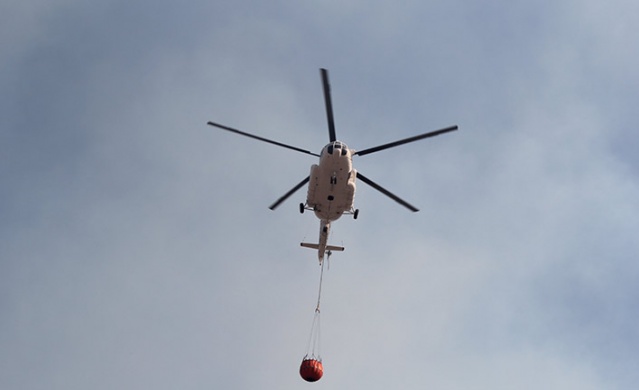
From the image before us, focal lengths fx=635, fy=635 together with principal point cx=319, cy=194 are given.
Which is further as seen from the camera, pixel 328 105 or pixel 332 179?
pixel 332 179

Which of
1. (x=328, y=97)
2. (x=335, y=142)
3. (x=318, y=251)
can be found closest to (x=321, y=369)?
(x=318, y=251)

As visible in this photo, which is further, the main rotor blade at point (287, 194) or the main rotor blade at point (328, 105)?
the main rotor blade at point (287, 194)

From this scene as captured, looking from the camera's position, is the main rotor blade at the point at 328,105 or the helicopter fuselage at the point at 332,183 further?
the helicopter fuselage at the point at 332,183

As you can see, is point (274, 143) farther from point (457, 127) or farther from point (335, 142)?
point (457, 127)

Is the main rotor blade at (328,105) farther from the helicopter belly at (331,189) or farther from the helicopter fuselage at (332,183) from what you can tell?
the helicopter belly at (331,189)

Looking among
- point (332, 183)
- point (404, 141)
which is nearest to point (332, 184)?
point (332, 183)

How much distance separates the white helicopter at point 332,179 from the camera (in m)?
36.0

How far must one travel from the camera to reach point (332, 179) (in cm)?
3684

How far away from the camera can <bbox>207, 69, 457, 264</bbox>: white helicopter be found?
36.0 meters

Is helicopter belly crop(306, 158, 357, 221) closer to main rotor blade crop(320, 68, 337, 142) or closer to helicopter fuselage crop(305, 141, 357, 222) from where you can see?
helicopter fuselage crop(305, 141, 357, 222)

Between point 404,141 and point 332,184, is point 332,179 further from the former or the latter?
point 404,141

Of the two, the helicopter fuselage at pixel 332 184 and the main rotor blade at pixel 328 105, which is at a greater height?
the main rotor blade at pixel 328 105

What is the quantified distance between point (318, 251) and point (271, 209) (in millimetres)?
6676

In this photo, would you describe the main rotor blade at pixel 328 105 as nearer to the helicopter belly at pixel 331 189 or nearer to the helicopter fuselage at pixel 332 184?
the helicopter fuselage at pixel 332 184
